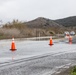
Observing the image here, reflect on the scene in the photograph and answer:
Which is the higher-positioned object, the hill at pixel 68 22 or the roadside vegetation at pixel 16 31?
the hill at pixel 68 22

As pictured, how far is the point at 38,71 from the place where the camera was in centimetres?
1188

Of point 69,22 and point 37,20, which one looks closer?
point 37,20

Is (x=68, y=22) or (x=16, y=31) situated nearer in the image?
(x=16, y=31)

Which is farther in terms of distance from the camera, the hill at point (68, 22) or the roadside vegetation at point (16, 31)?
the hill at point (68, 22)

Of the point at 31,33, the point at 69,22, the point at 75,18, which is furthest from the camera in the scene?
the point at 75,18

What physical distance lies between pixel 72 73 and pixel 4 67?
10.0 feet

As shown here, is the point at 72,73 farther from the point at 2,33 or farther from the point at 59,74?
the point at 2,33

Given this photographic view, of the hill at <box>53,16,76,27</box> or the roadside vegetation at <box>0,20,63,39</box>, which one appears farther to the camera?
the hill at <box>53,16,76,27</box>

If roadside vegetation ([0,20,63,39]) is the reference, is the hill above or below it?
above

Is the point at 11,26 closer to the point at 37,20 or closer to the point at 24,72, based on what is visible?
the point at 24,72

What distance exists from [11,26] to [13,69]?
1948 inches

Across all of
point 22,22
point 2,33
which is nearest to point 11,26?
point 22,22

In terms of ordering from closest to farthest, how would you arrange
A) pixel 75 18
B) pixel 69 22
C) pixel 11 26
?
pixel 11 26, pixel 69 22, pixel 75 18

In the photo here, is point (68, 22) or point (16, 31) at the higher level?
point (68, 22)
